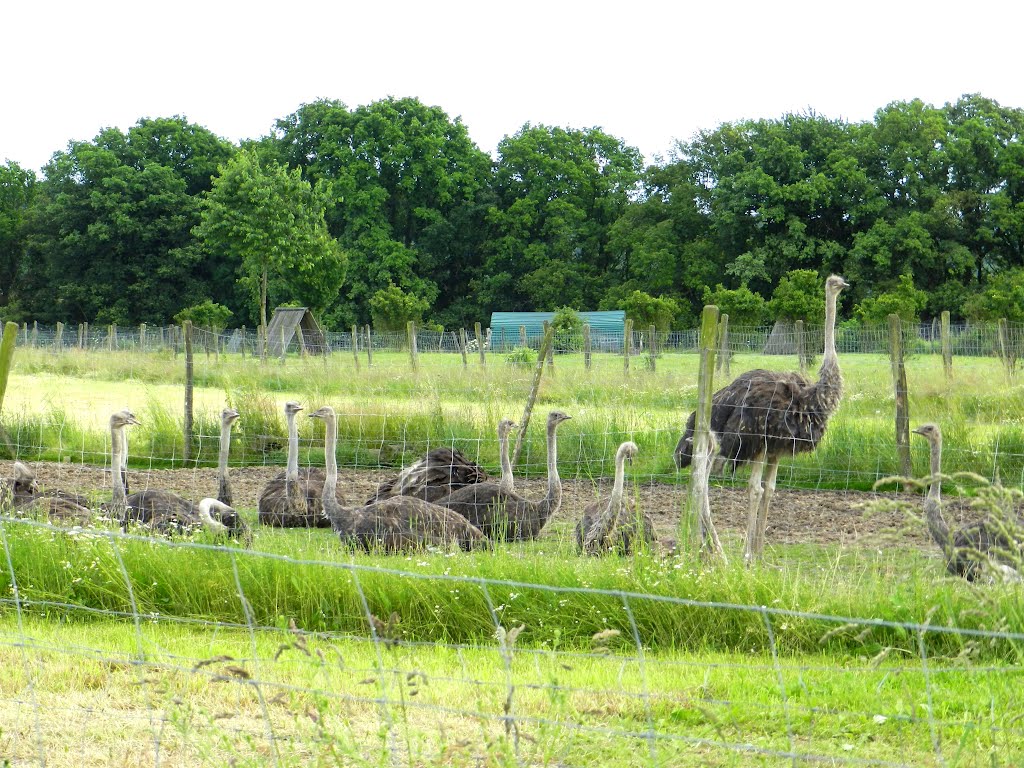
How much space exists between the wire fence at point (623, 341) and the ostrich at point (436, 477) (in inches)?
254

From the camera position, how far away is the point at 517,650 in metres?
4.43

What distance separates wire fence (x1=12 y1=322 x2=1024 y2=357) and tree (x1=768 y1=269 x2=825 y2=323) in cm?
44

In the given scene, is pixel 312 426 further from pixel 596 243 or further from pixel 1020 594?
pixel 596 243

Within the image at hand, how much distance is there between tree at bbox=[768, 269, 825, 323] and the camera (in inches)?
1259

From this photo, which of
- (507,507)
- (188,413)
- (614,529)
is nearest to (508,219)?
(188,413)

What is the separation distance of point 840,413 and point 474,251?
46.5m

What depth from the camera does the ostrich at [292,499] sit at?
957 centimetres

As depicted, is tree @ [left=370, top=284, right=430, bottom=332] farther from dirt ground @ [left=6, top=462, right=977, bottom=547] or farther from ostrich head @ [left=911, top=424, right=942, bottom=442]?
ostrich head @ [left=911, top=424, right=942, bottom=442]

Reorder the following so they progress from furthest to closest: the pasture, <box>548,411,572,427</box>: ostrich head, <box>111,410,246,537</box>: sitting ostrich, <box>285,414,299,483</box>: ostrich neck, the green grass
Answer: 1. the green grass
2. <box>548,411,572,427</box>: ostrich head
3. <box>285,414,299,483</box>: ostrich neck
4. <box>111,410,246,537</box>: sitting ostrich
5. the pasture

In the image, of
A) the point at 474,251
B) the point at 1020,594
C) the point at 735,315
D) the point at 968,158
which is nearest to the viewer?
the point at 1020,594

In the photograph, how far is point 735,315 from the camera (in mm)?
34938

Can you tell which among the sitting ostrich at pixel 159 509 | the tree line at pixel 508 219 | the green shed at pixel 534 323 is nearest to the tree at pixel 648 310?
the tree line at pixel 508 219

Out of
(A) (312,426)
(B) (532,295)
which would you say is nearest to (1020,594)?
(A) (312,426)

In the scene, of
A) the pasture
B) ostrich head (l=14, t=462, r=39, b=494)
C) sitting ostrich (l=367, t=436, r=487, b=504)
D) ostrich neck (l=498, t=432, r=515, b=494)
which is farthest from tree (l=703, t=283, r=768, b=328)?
ostrich head (l=14, t=462, r=39, b=494)
